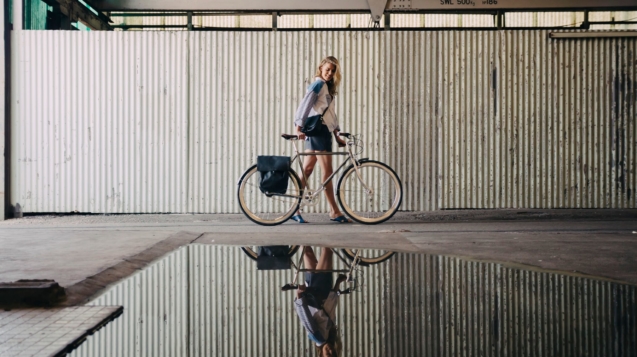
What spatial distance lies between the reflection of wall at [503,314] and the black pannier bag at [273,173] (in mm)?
3427

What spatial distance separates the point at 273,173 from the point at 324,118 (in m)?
0.99

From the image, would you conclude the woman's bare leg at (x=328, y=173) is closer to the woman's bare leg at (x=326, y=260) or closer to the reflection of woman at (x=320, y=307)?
the woman's bare leg at (x=326, y=260)

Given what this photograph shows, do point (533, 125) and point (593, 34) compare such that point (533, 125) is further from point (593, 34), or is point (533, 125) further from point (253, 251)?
point (253, 251)

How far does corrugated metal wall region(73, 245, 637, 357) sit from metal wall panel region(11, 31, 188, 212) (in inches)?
193

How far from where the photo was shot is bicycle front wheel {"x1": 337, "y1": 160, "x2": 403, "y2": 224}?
8.43 m

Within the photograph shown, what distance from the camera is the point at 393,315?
350 centimetres

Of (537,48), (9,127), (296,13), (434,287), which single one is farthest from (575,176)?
(9,127)

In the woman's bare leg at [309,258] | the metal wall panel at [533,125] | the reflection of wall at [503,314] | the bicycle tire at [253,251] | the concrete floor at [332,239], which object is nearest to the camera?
the reflection of wall at [503,314]

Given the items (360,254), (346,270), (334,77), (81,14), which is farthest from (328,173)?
(81,14)

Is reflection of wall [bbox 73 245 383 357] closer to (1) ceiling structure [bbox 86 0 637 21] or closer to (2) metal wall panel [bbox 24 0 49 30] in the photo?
(2) metal wall panel [bbox 24 0 49 30]

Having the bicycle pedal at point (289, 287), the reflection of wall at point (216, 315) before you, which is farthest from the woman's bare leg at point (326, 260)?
the bicycle pedal at point (289, 287)

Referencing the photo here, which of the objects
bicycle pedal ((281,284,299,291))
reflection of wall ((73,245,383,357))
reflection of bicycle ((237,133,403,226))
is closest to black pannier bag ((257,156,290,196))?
reflection of bicycle ((237,133,403,226))

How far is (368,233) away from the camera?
7355mm

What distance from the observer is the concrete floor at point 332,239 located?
484 cm
